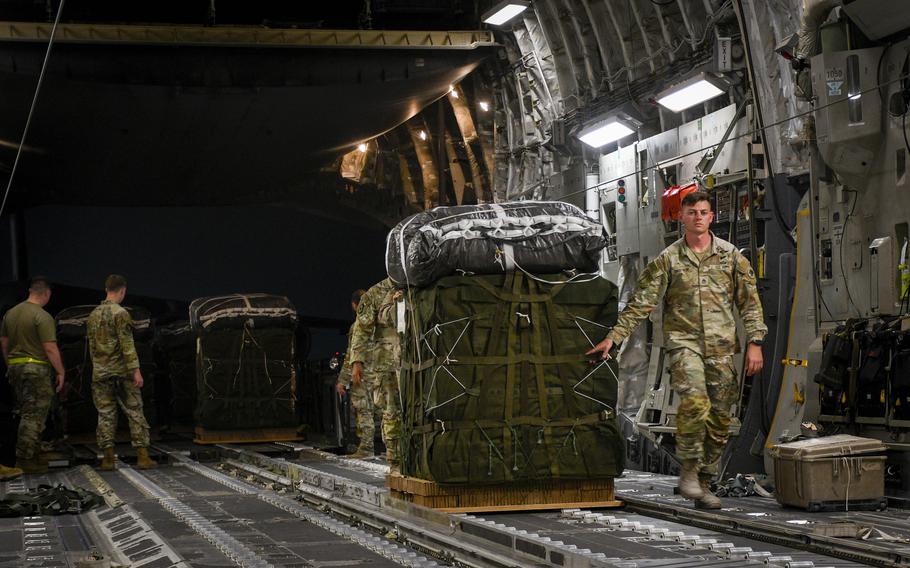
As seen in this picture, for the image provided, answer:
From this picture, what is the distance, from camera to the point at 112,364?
1277 centimetres

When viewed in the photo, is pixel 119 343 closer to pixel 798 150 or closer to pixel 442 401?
pixel 442 401

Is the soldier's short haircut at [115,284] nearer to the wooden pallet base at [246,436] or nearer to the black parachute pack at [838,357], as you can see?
the wooden pallet base at [246,436]

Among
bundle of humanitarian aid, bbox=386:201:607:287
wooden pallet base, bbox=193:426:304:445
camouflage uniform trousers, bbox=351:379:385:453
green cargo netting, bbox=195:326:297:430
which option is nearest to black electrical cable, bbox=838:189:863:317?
bundle of humanitarian aid, bbox=386:201:607:287

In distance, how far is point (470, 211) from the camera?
310 inches

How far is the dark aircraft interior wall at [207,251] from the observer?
2678 cm

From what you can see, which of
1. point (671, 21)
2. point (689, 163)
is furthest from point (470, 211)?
point (671, 21)

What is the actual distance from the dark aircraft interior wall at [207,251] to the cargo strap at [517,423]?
62.8 ft

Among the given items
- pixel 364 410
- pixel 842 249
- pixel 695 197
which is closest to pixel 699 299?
pixel 695 197

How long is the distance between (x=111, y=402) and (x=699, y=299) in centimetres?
755

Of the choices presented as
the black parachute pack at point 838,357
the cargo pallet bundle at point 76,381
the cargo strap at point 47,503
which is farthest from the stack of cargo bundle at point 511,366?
the cargo pallet bundle at point 76,381

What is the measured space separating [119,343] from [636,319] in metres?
6.89

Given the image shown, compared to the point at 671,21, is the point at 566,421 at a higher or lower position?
lower

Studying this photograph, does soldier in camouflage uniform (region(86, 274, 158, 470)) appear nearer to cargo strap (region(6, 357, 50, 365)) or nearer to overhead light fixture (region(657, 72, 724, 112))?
cargo strap (region(6, 357, 50, 365))

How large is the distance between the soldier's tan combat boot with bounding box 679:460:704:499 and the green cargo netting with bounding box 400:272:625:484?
1.31ft
